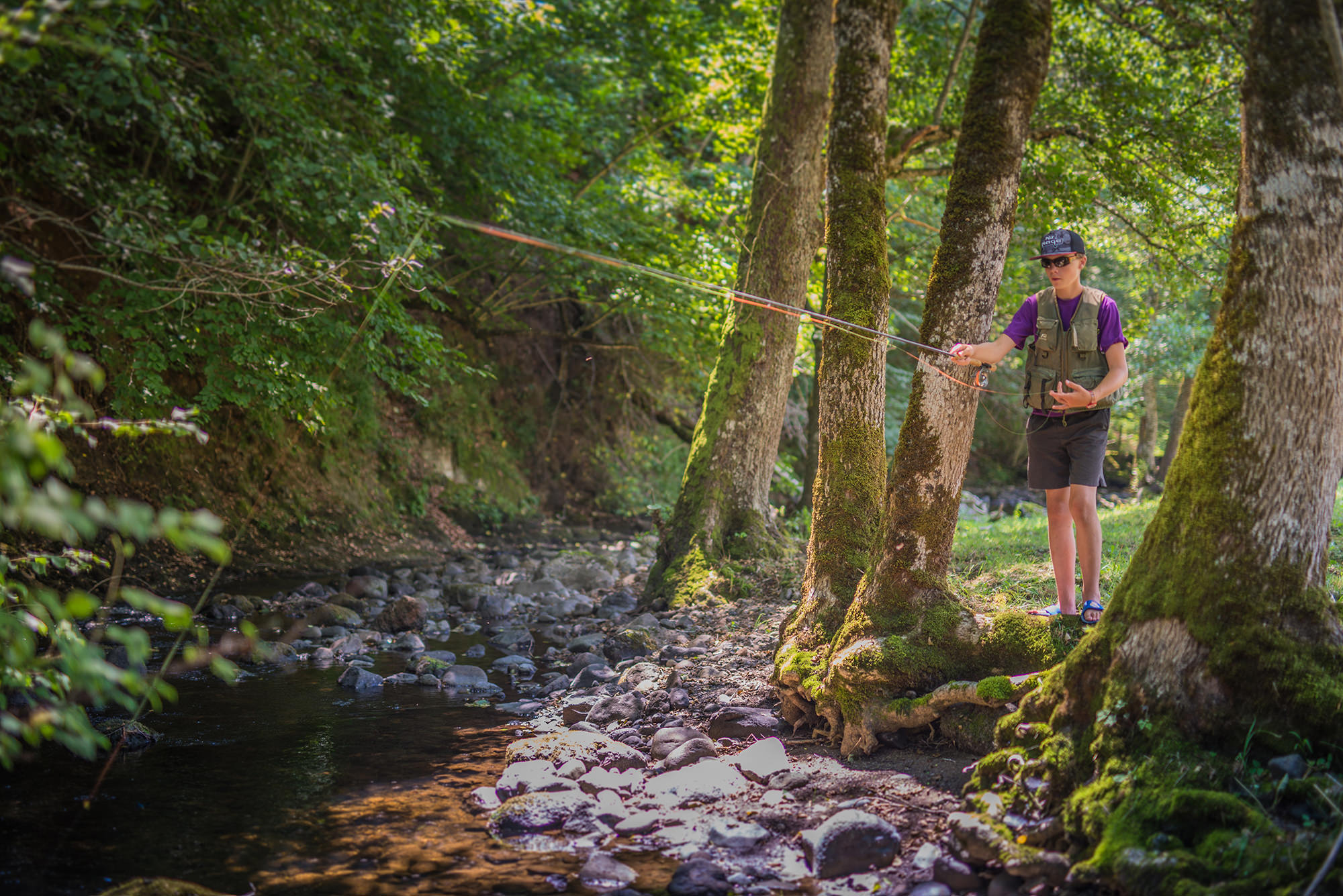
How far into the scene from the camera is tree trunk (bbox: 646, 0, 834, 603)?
8.24m

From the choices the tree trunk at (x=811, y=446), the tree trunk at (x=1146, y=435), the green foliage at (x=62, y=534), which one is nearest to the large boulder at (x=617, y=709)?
the green foliage at (x=62, y=534)

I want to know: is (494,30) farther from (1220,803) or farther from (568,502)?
(1220,803)

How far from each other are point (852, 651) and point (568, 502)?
40.7 feet

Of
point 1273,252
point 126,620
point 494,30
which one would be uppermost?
point 494,30

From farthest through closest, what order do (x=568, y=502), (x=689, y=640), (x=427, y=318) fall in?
1. (x=568, y=502)
2. (x=427, y=318)
3. (x=689, y=640)

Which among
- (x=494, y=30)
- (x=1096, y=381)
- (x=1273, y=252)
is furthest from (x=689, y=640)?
(x=494, y=30)

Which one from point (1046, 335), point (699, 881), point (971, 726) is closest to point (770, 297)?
point (1046, 335)

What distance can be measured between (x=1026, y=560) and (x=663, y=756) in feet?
13.5

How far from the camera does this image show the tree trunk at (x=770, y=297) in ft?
27.0

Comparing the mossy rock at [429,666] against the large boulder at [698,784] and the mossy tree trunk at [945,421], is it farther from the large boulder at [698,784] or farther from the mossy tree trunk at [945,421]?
the mossy tree trunk at [945,421]

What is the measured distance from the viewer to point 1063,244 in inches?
163

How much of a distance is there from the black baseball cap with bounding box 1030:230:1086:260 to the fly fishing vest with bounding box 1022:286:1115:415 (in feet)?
0.65

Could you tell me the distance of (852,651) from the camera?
4406mm

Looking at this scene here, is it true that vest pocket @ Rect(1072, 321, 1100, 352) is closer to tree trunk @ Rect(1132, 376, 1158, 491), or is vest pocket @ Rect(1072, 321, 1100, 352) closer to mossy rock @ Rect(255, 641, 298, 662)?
mossy rock @ Rect(255, 641, 298, 662)
